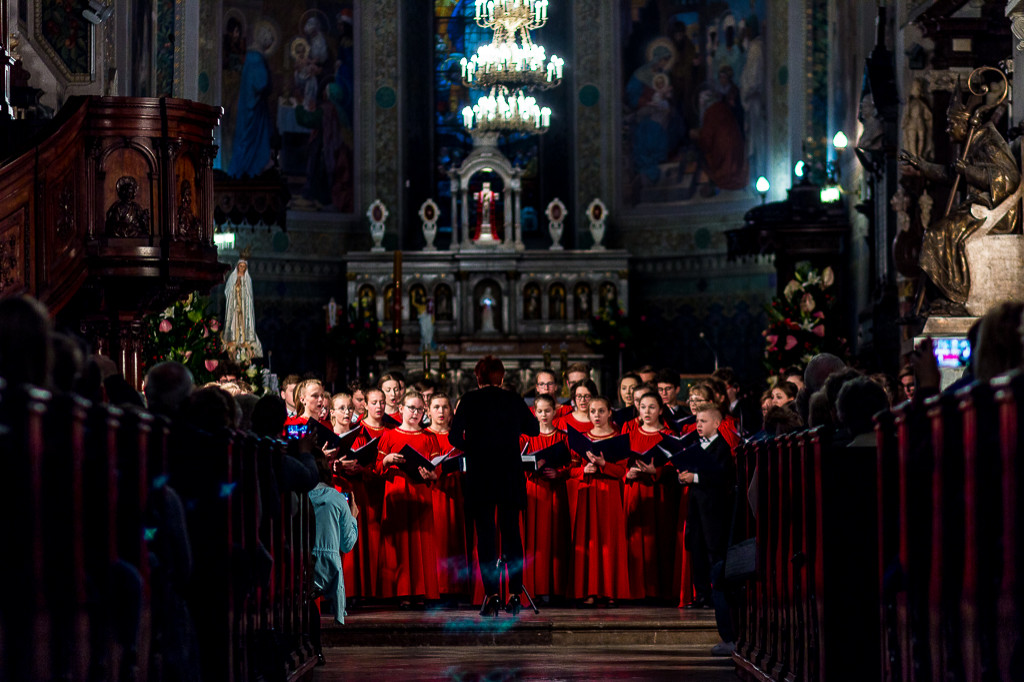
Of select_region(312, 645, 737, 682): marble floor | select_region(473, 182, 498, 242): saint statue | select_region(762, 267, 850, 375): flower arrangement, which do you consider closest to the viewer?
select_region(312, 645, 737, 682): marble floor

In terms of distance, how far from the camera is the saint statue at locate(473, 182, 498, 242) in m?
21.8

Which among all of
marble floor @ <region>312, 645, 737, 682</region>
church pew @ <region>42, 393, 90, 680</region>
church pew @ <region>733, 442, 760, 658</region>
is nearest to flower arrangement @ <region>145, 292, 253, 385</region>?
marble floor @ <region>312, 645, 737, 682</region>

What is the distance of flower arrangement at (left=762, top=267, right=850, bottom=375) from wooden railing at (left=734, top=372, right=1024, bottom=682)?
28.6 feet

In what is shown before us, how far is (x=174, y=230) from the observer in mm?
9492

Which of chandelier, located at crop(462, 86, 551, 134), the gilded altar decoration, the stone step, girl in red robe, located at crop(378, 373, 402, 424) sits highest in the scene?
chandelier, located at crop(462, 86, 551, 134)

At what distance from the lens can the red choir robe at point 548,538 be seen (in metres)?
10.2

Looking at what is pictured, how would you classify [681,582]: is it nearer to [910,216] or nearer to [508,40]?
[910,216]

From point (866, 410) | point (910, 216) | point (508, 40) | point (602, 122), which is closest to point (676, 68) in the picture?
point (602, 122)

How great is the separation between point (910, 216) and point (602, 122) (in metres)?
10.4

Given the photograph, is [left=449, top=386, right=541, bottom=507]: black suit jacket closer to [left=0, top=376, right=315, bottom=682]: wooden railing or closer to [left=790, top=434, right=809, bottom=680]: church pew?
[left=0, top=376, right=315, bottom=682]: wooden railing

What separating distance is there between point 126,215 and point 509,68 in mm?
9010

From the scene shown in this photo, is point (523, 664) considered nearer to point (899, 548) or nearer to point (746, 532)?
point (746, 532)

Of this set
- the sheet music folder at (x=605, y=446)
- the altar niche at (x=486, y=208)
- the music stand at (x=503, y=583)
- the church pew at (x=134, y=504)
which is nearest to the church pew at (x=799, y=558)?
the church pew at (x=134, y=504)

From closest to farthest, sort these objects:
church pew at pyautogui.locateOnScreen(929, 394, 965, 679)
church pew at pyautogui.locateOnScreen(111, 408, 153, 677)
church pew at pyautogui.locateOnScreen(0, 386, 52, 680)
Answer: church pew at pyautogui.locateOnScreen(0, 386, 52, 680)
church pew at pyautogui.locateOnScreen(929, 394, 965, 679)
church pew at pyautogui.locateOnScreen(111, 408, 153, 677)
